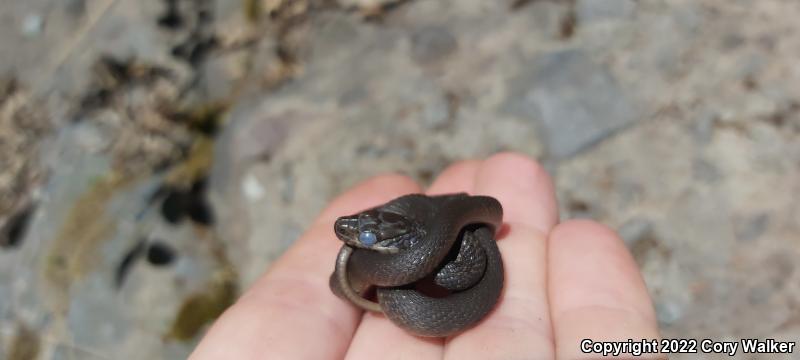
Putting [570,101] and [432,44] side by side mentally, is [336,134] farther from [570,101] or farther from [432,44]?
[570,101]

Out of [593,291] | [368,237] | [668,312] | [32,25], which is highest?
[32,25]

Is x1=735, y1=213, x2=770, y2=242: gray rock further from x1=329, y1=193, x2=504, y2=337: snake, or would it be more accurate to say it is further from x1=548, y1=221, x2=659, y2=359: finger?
x1=329, y1=193, x2=504, y2=337: snake

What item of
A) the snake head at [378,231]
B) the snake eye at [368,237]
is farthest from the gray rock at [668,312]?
the snake eye at [368,237]

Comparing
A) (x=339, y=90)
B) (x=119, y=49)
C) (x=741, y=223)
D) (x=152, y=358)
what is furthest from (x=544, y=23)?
(x=152, y=358)

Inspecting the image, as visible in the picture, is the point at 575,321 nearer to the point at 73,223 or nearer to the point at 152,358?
the point at 152,358

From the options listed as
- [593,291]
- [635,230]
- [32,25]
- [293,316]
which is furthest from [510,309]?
[32,25]

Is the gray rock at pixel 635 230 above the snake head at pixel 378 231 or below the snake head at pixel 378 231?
below

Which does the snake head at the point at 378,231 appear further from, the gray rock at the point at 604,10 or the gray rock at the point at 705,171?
the gray rock at the point at 604,10
